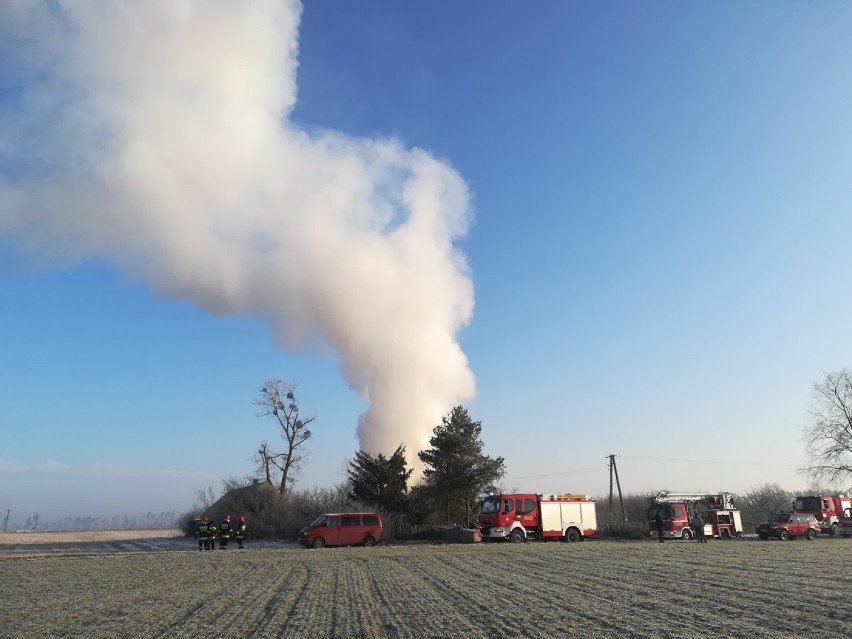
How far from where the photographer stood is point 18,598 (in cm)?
1290

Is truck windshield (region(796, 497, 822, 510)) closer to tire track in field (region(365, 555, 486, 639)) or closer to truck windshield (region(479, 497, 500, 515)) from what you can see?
truck windshield (region(479, 497, 500, 515))

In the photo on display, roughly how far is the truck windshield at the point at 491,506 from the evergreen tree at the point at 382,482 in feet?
26.7

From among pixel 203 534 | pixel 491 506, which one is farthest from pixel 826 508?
pixel 203 534

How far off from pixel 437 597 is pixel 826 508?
34251 mm

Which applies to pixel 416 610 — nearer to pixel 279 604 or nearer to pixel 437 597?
pixel 437 597

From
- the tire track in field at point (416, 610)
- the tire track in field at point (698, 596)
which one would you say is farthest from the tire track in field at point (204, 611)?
the tire track in field at point (698, 596)

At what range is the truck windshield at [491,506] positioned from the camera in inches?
1174

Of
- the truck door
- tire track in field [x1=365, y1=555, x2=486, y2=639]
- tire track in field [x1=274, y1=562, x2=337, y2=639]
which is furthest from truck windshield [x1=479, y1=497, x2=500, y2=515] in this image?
tire track in field [x1=274, y1=562, x2=337, y2=639]

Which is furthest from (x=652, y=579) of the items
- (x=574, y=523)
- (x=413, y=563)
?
(x=574, y=523)

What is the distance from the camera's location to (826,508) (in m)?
35.8

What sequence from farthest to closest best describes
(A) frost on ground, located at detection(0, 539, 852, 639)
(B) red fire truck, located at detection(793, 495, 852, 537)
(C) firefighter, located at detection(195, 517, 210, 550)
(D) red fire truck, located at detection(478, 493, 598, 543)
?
(B) red fire truck, located at detection(793, 495, 852, 537), (D) red fire truck, located at detection(478, 493, 598, 543), (C) firefighter, located at detection(195, 517, 210, 550), (A) frost on ground, located at detection(0, 539, 852, 639)

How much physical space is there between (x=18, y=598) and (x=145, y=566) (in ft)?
21.4

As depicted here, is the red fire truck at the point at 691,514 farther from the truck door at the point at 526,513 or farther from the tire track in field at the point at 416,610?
the tire track in field at the point at 416,610

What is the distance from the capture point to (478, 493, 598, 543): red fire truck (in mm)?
29531
